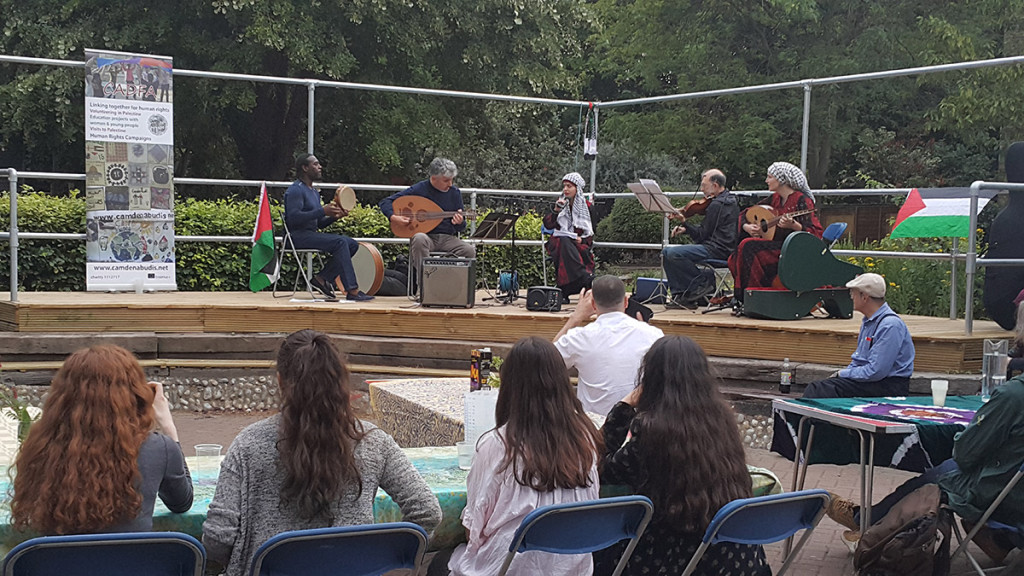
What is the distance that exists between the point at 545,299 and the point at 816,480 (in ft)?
9.57

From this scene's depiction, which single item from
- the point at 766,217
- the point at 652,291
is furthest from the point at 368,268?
the point at 766,217

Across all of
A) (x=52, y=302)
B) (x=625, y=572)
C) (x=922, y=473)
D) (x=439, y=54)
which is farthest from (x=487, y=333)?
(x=439, y=54)

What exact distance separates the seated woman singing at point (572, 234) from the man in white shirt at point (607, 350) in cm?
449

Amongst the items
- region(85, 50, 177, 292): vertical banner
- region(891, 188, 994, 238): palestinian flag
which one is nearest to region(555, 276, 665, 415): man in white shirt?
region(891, 188, 994, 238): palestinian flag

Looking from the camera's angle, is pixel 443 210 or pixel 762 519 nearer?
pixel 762 519

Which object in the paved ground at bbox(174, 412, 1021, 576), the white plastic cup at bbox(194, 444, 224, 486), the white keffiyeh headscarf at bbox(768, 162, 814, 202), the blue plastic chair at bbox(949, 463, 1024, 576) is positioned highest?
the white keffiyeh headscarf at bbox(768, 162, 814, 202)

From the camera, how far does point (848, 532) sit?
5117mm

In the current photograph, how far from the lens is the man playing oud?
31.3 feet

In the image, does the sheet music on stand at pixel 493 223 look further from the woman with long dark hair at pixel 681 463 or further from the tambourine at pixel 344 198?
the woman with long dark hair at pixel 681 463

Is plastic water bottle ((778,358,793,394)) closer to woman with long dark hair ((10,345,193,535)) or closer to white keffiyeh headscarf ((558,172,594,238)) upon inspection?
white keffiyeh headscarf ((558,172,594,238))

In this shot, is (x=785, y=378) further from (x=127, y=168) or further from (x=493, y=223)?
(x=127, y=168)

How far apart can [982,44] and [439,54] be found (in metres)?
9.43

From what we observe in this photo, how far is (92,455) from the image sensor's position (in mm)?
2779

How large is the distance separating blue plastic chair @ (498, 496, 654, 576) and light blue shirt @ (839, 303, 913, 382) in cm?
294
